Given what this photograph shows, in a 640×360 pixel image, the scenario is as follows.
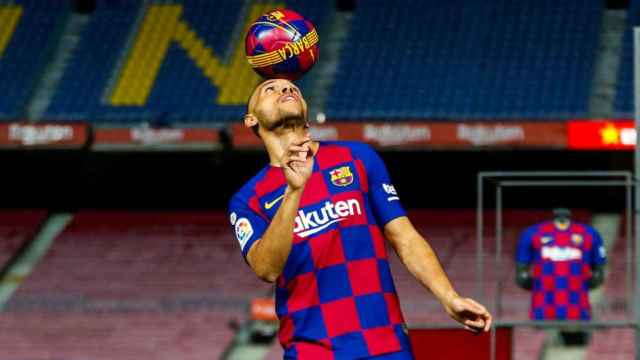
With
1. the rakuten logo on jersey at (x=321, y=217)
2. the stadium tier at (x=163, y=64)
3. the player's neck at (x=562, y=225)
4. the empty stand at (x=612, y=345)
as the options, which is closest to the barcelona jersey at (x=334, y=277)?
the rakuten logo on jersey at (x=321, y=217)

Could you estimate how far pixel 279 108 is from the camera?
3.72m

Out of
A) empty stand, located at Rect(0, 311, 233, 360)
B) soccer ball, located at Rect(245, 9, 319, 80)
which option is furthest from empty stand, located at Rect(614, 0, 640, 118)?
soccer ball, located at Rect(245, 9, 319, 80)

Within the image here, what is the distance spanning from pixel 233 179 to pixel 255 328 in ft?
14.4

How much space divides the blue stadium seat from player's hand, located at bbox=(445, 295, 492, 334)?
13999 mm

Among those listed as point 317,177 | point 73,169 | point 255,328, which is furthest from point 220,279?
point 317,177

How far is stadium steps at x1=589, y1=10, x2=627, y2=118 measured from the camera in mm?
17500

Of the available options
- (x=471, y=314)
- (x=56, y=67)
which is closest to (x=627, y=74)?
(x=56, y=67)

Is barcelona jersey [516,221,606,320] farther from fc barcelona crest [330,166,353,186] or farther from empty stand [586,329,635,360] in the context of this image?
fc barcelona crest [330,166,353,186]

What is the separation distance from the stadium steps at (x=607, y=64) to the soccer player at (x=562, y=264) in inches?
165

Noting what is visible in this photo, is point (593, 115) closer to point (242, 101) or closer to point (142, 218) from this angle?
point (242, 101)

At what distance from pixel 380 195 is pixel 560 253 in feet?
32.4

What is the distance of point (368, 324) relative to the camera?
3.70 meters

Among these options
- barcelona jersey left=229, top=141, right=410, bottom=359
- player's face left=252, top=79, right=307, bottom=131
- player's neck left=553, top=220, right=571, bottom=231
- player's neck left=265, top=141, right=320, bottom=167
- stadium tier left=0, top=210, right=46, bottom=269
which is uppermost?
player's face left=252, top=79, right=307, bottom=131

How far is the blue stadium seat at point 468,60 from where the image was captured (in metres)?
17.9
